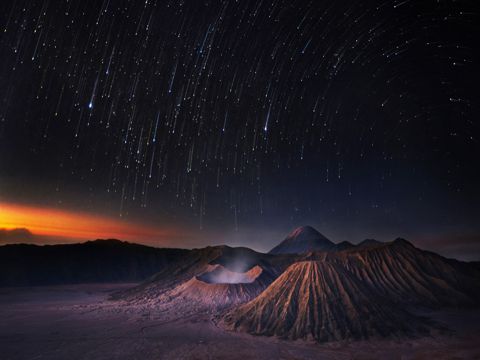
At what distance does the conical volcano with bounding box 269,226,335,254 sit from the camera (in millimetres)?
139750

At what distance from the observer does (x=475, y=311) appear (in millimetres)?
53969

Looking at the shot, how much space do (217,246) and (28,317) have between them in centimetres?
5128

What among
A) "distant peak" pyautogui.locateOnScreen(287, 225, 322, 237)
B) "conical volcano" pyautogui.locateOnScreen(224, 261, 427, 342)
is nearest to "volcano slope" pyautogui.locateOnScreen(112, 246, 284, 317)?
"conical volcano" pyautogui.locateOnScreen(224, 261, 427, 342)

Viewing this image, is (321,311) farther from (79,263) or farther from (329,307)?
(79,263)

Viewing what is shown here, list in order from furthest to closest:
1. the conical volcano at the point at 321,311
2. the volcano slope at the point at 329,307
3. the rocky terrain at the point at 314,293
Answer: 1. the rocky terrain at the point at 314,293
2. the volcano slope at the point at 329,307
3. the conical volcano at the point at 321,311

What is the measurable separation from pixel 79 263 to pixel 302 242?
86.3 metres

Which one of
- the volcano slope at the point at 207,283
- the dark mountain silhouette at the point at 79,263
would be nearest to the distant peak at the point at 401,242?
the volcano slope at the point at 207,283

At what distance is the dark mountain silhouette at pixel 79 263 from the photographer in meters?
122

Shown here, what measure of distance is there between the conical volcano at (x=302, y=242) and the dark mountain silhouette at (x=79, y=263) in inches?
1991

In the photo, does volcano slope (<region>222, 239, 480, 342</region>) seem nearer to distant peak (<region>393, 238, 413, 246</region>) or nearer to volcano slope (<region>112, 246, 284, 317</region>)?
volcano slope (<region>112, 246, 284, 317</region>)

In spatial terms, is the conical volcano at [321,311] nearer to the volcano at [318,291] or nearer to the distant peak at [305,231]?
the volcano at [318,291]

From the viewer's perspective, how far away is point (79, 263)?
137 m

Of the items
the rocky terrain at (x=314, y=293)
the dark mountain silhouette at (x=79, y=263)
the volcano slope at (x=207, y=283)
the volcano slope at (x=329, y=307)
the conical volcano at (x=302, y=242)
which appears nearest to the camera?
the volcano slope at (x=329, y=307)

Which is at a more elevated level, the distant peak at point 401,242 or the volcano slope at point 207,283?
the distant peak at point 401,242
